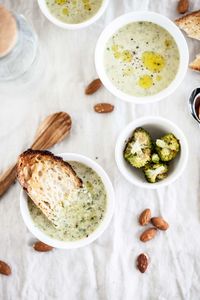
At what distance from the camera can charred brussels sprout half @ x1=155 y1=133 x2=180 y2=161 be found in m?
1.68

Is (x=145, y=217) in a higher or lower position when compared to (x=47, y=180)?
lower

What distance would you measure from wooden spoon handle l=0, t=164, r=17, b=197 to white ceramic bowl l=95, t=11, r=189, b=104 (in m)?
0.43

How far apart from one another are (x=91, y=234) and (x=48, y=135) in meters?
0.37

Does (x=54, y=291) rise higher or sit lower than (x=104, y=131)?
lower

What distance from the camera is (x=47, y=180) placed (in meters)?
1.67

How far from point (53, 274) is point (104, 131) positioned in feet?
1.70

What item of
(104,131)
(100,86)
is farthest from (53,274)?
(100,86)

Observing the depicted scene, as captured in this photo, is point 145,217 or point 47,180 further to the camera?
point 145,217

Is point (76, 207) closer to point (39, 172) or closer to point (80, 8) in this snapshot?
point (39, 172)

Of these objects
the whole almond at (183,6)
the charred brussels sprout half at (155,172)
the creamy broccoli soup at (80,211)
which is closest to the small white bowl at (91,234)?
the creamy broccoli soup at (80,211)

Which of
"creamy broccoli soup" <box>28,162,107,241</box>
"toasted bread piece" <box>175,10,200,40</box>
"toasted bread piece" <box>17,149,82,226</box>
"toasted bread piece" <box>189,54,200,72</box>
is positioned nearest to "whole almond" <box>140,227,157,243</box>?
"creamy broccoli soup" <box>28,162,107,241</box>

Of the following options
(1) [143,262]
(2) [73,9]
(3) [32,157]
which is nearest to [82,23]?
(2) [73,9]

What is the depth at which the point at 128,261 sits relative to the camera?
1828 mm

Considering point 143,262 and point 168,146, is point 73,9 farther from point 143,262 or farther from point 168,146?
point 143,262
